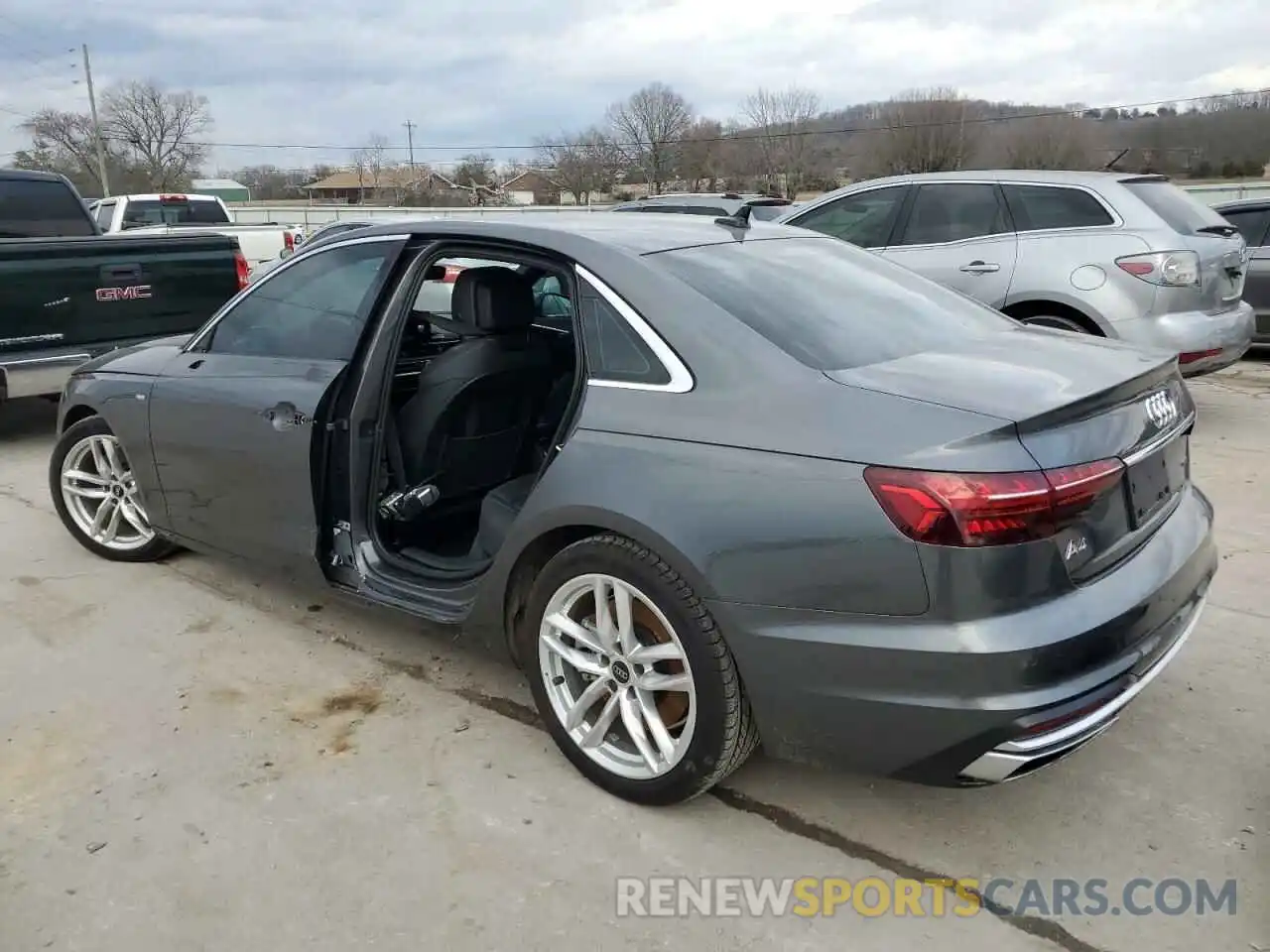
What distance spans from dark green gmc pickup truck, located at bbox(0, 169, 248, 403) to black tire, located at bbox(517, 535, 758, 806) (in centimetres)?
532

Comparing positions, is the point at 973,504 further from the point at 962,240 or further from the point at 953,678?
the point at 962,240

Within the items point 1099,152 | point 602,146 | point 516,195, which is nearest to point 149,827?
point 1099,152

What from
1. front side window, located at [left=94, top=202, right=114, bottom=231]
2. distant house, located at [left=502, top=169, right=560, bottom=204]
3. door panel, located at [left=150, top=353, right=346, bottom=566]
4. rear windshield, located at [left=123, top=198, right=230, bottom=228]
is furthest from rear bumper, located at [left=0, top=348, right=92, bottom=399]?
distant house, located at [left=502, top=169, right=560, bottom=204]

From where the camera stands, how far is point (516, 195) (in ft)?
203

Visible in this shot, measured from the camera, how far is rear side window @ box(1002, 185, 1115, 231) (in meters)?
6.65

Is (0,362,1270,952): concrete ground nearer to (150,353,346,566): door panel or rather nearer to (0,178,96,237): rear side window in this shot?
(150,353,346,566): door panel

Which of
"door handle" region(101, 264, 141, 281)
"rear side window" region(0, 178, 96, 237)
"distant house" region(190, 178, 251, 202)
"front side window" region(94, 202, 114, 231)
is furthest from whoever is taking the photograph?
"distant house" region(190, 178, 251, 202)

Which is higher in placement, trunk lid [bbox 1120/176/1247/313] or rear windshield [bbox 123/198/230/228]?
rear windshield [bbox 123/198/230/228]

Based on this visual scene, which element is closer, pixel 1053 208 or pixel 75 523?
pixel 75 523

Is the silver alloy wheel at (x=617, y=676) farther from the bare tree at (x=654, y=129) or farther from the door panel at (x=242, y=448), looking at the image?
the bare tree at (x=654, y=129)

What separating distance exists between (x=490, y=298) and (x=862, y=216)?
5.07 m

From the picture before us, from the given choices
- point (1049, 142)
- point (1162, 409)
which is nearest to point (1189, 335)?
point (1162, 409)

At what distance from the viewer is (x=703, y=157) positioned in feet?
181

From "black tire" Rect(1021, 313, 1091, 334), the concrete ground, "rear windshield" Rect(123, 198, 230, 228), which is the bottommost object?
the concrete ground
